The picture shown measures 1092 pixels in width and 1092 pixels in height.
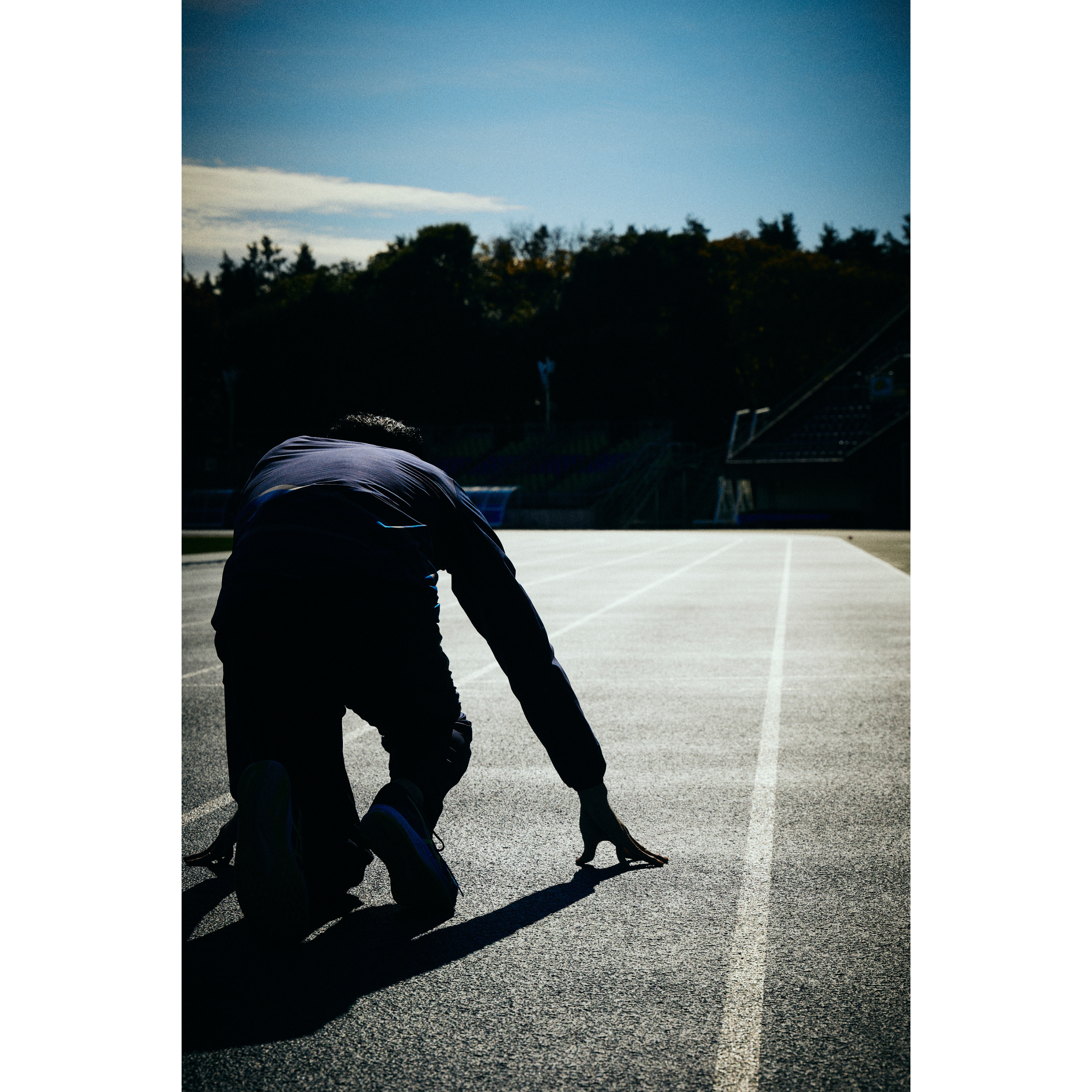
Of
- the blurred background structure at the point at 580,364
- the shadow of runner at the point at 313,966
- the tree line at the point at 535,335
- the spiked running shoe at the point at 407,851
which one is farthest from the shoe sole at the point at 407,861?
the tree line at the point at 535,335

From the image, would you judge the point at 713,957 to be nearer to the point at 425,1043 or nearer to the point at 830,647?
the point at 425,1043

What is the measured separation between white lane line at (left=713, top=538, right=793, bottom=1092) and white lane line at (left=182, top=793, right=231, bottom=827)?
6.92 ft

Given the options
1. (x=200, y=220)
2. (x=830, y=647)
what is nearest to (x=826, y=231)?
(x=830, y=647)

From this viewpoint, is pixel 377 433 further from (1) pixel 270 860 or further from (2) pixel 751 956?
(2) pixel 751 956

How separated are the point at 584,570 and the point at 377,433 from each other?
49.0ft

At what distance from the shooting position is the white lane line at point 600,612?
8.11m

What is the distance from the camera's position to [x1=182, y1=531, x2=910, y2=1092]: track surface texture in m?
2.37

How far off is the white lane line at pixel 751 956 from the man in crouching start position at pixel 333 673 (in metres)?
0.83

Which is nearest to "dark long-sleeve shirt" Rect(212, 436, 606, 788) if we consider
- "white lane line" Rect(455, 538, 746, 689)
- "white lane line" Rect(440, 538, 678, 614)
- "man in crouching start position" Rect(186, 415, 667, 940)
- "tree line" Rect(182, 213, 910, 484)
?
"man in crouching start position" Rect(186, 415, 667, 940)

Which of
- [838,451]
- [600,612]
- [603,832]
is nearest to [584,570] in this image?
[600,612]

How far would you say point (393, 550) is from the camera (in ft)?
10.1

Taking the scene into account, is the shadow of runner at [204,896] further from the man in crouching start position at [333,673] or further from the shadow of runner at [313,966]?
the man in crouching start position at [333,673]
